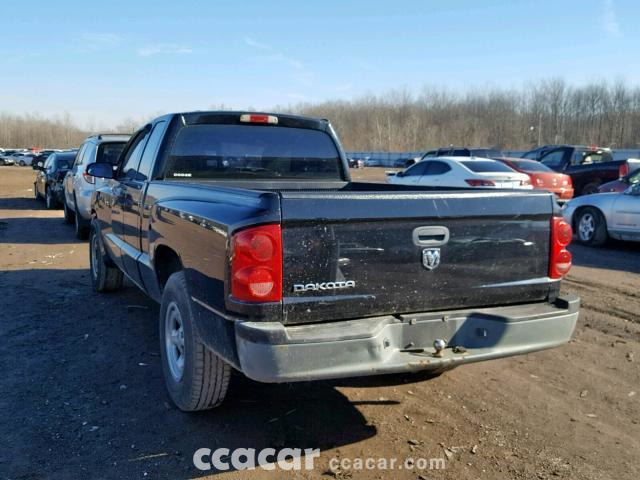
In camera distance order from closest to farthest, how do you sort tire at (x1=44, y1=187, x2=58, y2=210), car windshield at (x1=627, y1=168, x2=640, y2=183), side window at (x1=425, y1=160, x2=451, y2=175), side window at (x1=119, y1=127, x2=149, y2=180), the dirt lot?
1. the dirt lot
2. side window at (x1=119, y1=127, x2=149, y2=180)
3. car windshield at (x1=627, y1=168, x2=640, y2=183)
4. side window at (x1=425, y1=160, x2=451, y2=175)
5. tire at (x1=44, y1=187, x2=58, y2=210)

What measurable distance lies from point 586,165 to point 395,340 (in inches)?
603

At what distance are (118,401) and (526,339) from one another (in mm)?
2726

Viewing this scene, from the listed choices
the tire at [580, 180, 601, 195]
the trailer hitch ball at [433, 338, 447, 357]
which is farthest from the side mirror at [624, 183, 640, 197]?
the trailer hitch ball at [433, 338, 447, 357]

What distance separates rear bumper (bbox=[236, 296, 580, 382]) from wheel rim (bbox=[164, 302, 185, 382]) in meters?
1.06

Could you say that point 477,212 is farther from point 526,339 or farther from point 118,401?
point 118,401

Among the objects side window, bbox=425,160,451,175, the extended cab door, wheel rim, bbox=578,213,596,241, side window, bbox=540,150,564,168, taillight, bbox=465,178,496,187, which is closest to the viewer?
the extended cab door

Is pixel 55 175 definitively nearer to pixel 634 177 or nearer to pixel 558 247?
pixel 634 177

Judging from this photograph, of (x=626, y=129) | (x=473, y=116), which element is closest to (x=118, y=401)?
(x=626, y=129)

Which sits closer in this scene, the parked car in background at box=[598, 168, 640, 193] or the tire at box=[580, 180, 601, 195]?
the parked car in background at box=[598, 168, 640, 193]

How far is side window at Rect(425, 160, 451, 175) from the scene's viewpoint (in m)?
13.9

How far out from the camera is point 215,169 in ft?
15.7

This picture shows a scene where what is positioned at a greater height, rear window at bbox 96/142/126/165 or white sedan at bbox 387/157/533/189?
rear window at bbox 96/142/126/165

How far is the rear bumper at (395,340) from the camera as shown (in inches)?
108

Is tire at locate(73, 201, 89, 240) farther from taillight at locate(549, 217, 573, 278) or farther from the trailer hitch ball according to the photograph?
taillight at locate(549, 217, 573, 278)
